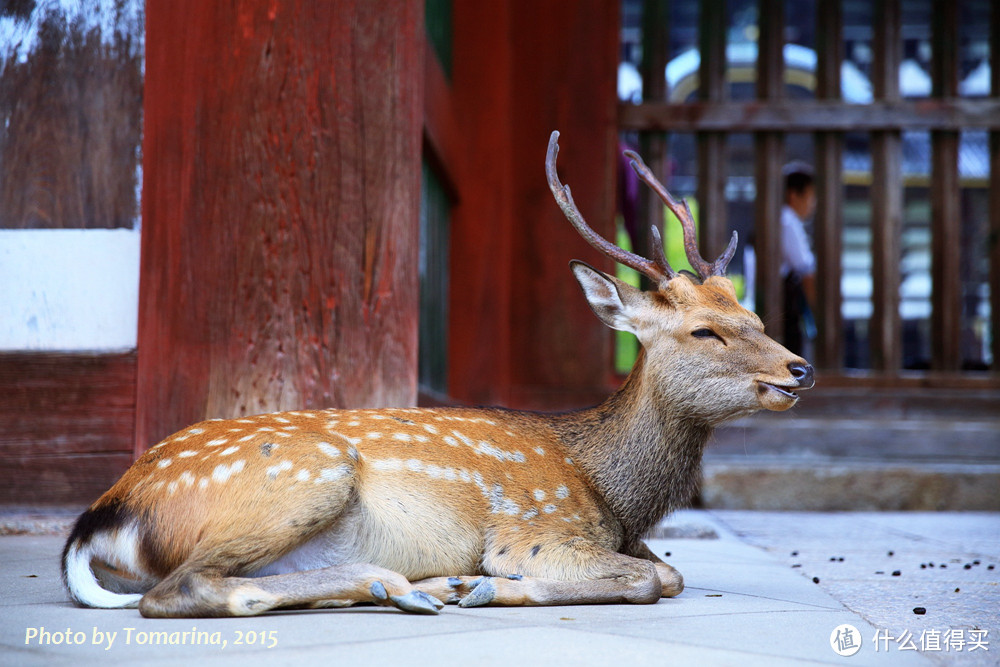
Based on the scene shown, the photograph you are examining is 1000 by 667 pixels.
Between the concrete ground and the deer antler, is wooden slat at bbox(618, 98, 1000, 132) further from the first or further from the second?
the concrete ground

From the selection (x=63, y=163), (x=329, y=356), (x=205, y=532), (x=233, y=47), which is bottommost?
(x=205, y=532)

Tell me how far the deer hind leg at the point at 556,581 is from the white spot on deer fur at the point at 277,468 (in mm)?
505

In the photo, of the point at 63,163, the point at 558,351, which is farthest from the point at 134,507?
the point at 558,351

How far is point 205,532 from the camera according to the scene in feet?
9.12

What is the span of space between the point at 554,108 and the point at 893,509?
3.41 metres

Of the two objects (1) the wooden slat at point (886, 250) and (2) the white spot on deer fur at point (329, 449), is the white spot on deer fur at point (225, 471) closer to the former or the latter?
(2) the white spot on deer fur at point (329, 449)

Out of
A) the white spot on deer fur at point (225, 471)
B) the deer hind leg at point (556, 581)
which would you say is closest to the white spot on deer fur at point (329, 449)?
the white spot on deer fur at point (225, 471)

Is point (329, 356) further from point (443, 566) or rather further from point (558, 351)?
point (558, 351)

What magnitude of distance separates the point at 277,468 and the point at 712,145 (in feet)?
16.2

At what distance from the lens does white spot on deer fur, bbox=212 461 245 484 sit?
2.86m

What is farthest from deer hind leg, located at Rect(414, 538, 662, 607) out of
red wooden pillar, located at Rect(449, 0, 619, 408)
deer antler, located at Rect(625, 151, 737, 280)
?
red wooden pillar, located at Rect(449, 0, 619, 408)

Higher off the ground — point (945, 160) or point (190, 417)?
point (945, 160)

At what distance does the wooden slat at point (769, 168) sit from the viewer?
22.9ft

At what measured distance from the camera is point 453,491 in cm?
321
